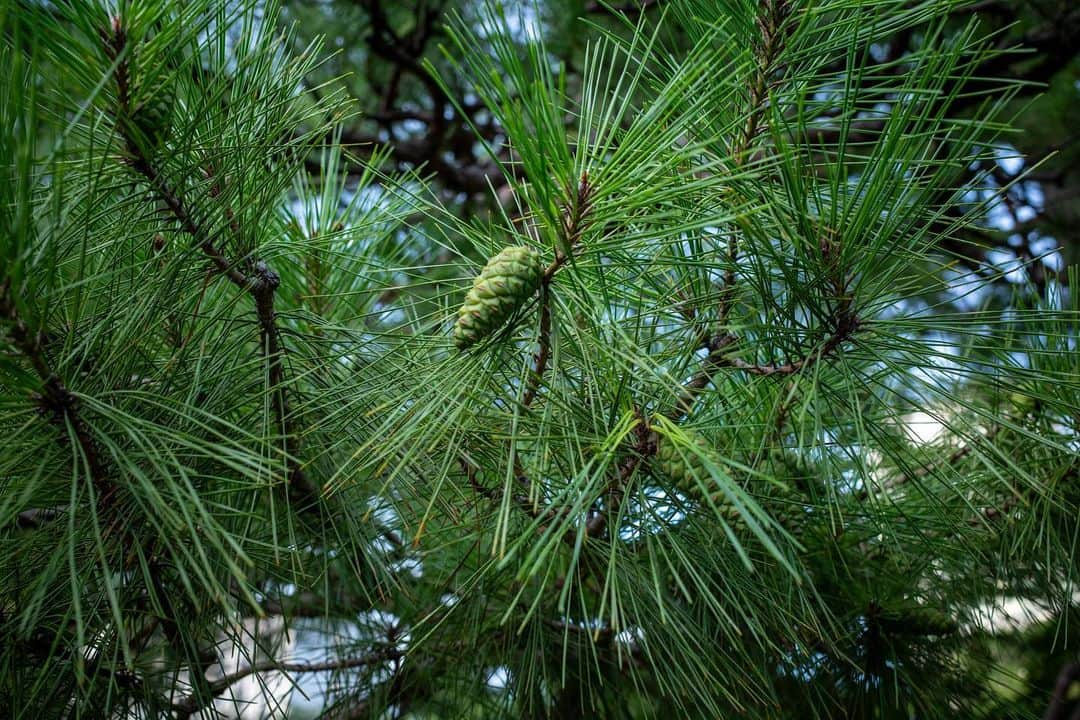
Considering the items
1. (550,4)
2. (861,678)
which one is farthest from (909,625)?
(550,4)

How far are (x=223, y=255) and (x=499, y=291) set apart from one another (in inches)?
11.0

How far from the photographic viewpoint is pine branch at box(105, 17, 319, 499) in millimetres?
585

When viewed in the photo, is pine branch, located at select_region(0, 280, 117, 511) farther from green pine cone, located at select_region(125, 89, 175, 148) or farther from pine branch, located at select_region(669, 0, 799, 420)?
pine branch, located at select_region(669, 0, 799, 420)

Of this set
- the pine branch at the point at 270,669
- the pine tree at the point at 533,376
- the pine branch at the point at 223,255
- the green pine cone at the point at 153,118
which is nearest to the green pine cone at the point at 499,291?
the pine tree at the point at 533,376

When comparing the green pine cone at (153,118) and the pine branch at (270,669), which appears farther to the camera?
the pine branch at (270,669)

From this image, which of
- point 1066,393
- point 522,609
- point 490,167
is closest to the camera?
point 1066,393

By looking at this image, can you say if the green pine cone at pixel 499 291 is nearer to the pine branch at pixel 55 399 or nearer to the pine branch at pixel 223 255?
the pine branch at pixel 223 255

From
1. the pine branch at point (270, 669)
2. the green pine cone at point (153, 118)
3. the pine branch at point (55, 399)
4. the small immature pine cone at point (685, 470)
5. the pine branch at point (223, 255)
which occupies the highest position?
the green pine cone at point (153, 118)

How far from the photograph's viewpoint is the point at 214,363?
696 mm

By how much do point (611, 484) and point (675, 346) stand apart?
157mm

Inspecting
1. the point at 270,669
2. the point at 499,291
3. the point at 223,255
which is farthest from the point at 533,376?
the point at 270,669

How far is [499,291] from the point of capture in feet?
1.81

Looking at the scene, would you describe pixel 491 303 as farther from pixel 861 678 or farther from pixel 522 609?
pixel 861 678

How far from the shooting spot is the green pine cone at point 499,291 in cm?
55
